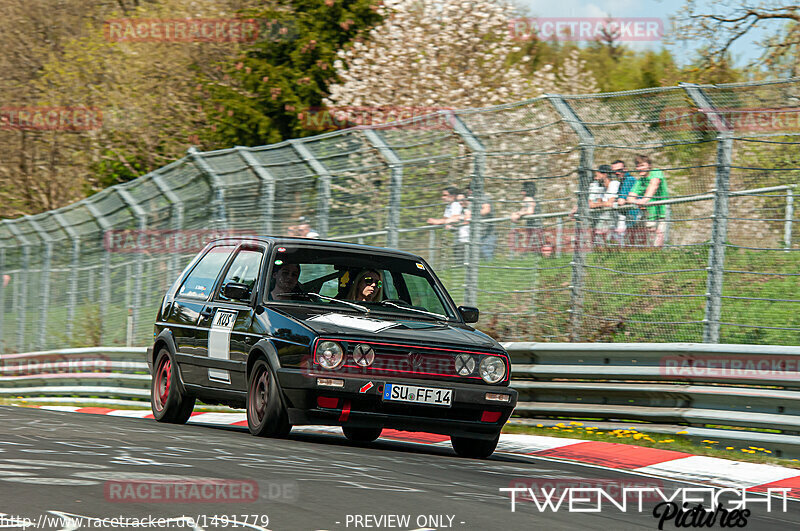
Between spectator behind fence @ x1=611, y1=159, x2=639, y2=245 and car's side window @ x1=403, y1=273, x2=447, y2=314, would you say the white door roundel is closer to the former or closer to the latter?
car's side window @ x1=403, y1=273, x2=447, y2=314

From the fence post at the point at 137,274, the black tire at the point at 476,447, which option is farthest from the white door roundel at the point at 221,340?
the fence post at the point at 137,274

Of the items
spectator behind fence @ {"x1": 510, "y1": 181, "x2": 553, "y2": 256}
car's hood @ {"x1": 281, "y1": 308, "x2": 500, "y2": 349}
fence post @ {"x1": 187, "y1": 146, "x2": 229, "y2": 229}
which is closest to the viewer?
car's hood @ {"x1": 281, "y1": 308, "x2": 500, "y2": 349}

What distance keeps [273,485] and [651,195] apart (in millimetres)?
5953

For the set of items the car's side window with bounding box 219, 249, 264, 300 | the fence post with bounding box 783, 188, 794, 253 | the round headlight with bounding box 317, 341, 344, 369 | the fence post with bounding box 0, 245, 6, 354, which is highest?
the fence post with bounding box 783, 188, 794, 253

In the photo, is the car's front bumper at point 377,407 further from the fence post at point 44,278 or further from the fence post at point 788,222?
the fence post at point 44,278

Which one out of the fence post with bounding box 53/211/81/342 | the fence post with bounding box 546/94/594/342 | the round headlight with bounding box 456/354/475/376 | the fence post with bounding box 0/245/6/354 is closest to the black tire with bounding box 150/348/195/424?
the round headlight with bounding box 456/354/475/376

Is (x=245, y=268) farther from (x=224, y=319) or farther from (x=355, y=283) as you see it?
(x=355, y=283)

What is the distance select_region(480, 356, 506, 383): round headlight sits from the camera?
29.1 feet

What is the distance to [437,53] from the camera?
107ft

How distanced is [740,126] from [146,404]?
942 centimetres

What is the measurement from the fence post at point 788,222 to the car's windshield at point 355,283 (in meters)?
2.76

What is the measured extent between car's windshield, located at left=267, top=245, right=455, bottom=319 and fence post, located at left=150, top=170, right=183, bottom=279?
7.65m

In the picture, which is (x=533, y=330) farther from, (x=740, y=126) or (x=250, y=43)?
(x=250, y=43)

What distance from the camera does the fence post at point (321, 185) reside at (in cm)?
1483
